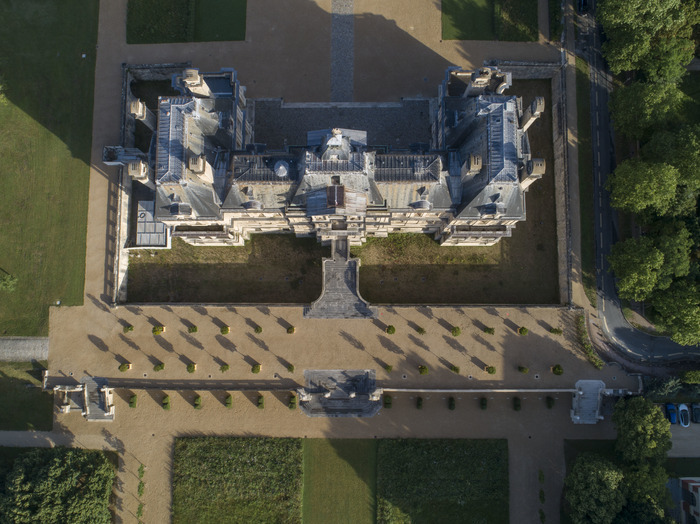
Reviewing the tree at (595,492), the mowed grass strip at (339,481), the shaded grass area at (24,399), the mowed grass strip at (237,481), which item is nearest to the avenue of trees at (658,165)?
the tree at (595,492)

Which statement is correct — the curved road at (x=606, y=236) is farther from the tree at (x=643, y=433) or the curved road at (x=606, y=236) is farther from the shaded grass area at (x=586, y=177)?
the tree at (x=643, y=433)

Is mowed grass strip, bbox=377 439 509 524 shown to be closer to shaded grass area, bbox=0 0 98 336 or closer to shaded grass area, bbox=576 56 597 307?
shaded grass area, bbox=576 56 597 307

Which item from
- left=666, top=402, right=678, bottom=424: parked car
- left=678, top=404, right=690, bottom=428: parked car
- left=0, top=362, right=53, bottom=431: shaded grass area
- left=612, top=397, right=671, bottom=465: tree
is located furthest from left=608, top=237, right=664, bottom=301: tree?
left=0, top=362, right=53, bottom=431: shaded grass area

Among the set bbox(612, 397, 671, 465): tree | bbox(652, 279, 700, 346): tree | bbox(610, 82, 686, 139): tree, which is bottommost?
bbox(612, 397, 671, 465): tree

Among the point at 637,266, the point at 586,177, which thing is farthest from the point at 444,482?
the point at 586,177

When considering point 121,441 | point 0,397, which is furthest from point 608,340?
point 0,397

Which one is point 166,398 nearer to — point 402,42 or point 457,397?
point 457,397

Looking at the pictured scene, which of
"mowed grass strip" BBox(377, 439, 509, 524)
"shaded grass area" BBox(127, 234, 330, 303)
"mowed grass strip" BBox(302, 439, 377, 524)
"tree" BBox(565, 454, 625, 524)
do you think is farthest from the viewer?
"shaded grass area" BBox(127, 234, 330, 303)
